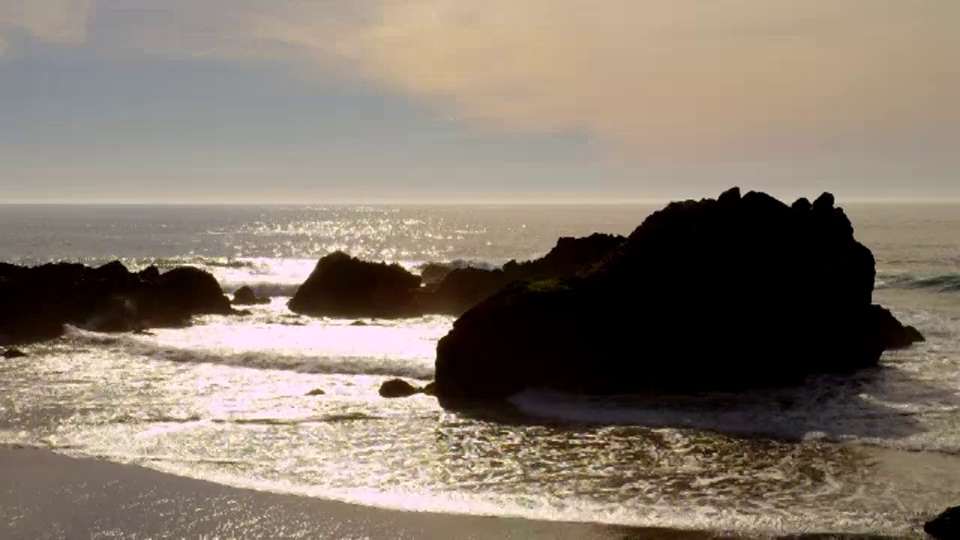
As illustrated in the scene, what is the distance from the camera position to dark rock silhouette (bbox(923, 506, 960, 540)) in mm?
13547

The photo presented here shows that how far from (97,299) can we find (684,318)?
2970cm

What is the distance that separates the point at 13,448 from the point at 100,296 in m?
25.8

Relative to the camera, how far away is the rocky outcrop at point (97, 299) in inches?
1581

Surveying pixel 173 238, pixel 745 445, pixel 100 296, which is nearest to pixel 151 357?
pixel 100 296

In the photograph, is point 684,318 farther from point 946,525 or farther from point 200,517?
point 200,517

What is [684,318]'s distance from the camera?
88.4 ft

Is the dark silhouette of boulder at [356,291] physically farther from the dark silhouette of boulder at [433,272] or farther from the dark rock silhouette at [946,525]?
the dark rock silhouette at [946,525]

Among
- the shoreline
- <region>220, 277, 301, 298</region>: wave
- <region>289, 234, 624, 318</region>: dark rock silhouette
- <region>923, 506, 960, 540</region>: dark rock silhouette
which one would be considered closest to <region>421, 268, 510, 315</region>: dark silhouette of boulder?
<region>289, 234, 624, 318</region>: dark rock silhouette

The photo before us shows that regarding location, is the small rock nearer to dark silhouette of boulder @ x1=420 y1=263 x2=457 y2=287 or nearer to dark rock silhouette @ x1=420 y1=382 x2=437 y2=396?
dark rock silhouette @ x1=420 y1=382 x2=437 y2=396

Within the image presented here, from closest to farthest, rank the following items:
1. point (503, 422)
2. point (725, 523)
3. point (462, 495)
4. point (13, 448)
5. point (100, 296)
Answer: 1. point (725, 523)
2. point (462, 495)
3. point (13, 448)
4. point (503, 422)
5. point (100, 296)

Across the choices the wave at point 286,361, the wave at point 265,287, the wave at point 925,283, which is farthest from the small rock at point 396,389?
the wave at point 925,283

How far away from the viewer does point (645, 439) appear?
802 inches

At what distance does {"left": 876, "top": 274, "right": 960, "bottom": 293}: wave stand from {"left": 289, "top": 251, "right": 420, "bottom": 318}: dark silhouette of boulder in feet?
112

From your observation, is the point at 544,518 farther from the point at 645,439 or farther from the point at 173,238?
the point at 173,238
